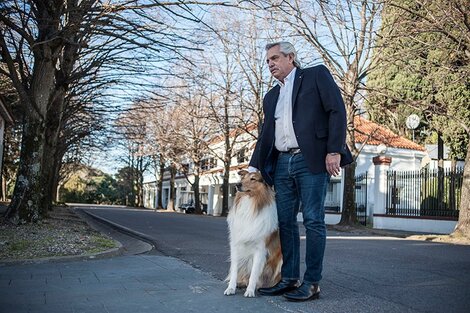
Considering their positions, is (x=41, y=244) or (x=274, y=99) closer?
(x=274, y=99)

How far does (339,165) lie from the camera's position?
4.35 m

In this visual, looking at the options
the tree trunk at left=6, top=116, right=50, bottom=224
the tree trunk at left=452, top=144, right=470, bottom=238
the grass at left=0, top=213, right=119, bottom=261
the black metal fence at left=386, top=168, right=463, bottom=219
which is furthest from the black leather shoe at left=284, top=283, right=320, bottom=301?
the black metal fence at left=386, top=168, right=463, bottom=219

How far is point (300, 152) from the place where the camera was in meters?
4.51

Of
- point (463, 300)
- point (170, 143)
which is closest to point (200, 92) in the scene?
point (170, 143)

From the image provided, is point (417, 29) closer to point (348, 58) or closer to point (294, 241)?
point (348, 58)

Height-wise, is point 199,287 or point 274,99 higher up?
point 274,99

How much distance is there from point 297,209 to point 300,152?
0.58 m

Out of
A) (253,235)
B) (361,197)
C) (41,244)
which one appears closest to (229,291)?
(253,235)

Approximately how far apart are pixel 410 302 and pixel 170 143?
3740cm

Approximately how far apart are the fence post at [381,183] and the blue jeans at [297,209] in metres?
18.4

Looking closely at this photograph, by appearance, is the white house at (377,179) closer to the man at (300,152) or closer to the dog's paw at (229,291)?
the man at (300,152)

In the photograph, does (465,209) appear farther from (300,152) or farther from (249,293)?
(249,293)

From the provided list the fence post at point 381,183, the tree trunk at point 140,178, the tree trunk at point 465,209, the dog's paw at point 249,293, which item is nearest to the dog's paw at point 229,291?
the dog's paw at point 249,293

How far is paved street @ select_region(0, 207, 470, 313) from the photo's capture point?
4.12 metres
